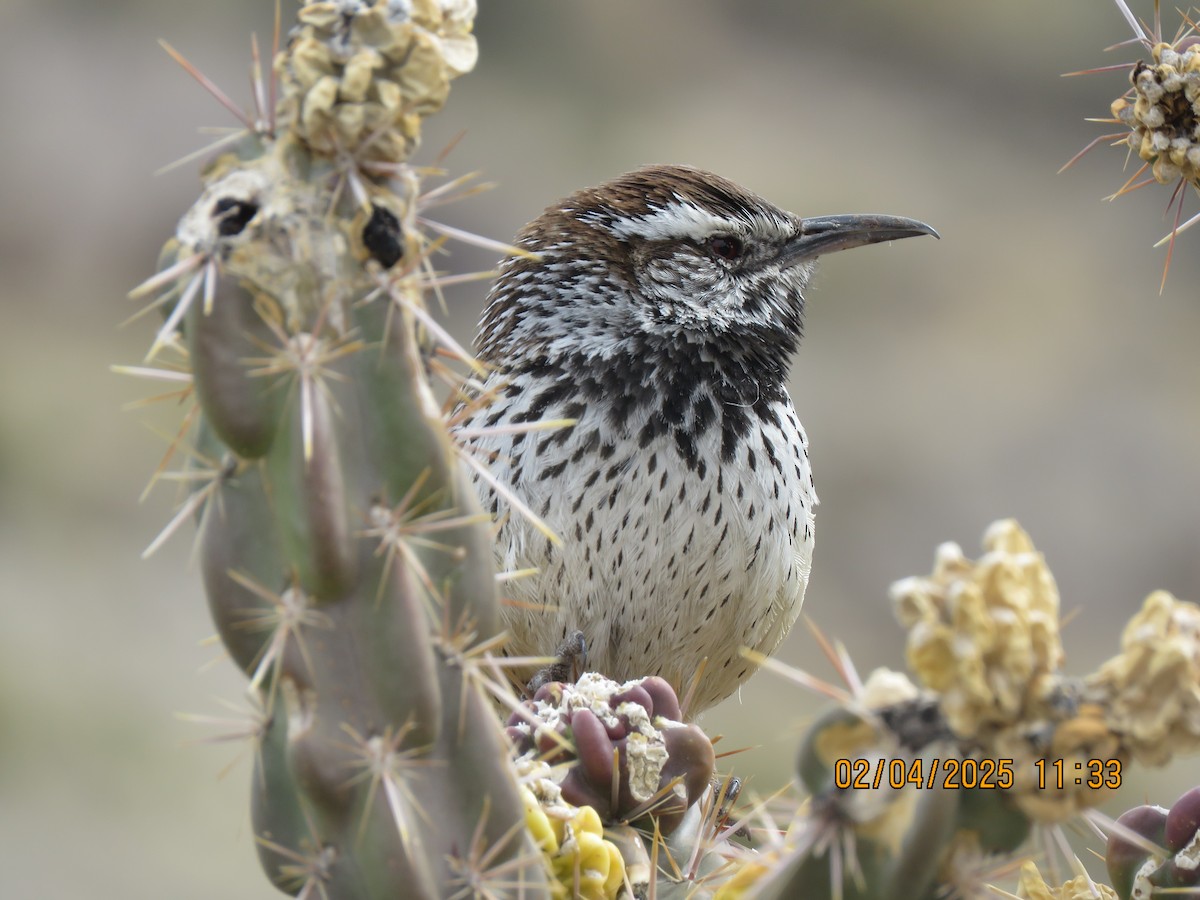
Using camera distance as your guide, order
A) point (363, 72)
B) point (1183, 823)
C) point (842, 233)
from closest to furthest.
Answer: point (363, 72) < point (1183, 823) < point (842, 233)

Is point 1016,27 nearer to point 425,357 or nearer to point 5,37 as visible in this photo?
point 5,37

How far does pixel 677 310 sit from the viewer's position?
2.37 meters

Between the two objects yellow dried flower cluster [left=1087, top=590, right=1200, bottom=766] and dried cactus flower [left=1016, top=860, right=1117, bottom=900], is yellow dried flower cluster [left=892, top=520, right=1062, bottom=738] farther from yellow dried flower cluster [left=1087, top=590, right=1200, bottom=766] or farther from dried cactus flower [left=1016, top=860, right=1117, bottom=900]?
dried cactus flower [left=1016, top=860, right=1117, bottom=900]

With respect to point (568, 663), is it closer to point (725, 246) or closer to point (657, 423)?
point (657, 423)

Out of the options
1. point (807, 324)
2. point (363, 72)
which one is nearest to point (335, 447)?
point (363, 72)

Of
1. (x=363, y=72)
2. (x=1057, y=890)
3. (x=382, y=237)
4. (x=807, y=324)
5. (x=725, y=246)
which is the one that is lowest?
(x=1057, y=890)

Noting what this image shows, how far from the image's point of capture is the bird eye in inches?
95.0

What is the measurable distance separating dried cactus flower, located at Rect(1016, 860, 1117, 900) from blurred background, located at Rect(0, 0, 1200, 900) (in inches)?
263

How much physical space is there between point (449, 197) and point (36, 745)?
26.4 feet

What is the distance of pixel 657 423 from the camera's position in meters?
2.27

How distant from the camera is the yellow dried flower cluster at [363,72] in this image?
3.67 ft

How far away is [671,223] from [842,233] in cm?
37
